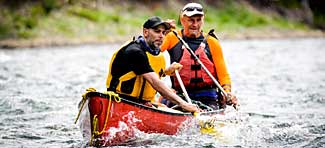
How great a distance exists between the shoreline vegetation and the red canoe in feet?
73.2

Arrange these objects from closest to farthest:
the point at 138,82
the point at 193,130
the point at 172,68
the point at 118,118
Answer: the point at 118,118 → the point at 138,82 → the point at 172,68 → the point at 193,130

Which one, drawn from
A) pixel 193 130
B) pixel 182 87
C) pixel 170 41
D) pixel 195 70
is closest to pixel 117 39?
pixel 170 41

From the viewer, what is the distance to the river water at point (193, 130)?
833 centimetres

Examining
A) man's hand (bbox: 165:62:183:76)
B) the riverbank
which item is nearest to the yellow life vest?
man's hand (bbox: 165:62:183:76)

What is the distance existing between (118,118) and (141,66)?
0.68 metres

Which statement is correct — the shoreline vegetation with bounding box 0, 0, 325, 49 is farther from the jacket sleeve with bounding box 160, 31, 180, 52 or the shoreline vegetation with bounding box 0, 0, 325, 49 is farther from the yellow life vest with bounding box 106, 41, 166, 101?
the yellow life vest with bounding box 106, 41, 166, 101

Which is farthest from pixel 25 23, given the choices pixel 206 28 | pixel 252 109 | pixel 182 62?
pixel 182 62

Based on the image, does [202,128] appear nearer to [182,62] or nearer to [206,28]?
[182,62]

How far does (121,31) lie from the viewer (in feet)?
115

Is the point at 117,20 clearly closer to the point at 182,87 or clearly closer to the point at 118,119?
the point at 182,87

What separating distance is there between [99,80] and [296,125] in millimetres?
8105

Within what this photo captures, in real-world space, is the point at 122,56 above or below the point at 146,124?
above

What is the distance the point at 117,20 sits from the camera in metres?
36.1

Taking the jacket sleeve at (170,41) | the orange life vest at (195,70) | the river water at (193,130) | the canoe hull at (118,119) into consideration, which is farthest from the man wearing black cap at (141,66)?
the jacket sleeve at (170,41)
